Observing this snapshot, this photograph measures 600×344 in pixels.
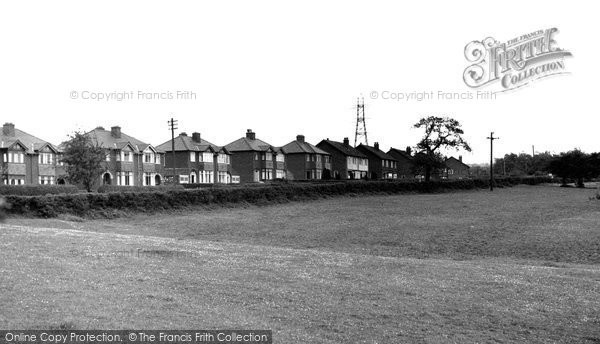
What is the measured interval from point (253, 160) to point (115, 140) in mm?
26624

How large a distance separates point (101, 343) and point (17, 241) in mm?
15124

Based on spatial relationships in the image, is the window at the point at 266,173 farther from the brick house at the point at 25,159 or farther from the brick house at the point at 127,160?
the brick house at the point at 25,159

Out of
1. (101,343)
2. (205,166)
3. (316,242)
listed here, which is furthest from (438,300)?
(205,166)

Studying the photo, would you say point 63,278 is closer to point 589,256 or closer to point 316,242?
point 316,242

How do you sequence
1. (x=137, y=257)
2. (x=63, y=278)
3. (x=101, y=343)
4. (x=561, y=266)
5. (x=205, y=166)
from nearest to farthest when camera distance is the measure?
1. (x=101, y=343)
2. (x=63, y=278)
3. (x=137, y=257)
4. (x=561, y=266)
5. (x=205, y=166)

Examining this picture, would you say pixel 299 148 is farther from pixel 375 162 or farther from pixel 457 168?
pixel 457 168

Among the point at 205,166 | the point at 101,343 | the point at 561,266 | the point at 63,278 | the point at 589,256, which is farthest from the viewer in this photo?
the point at 205,166

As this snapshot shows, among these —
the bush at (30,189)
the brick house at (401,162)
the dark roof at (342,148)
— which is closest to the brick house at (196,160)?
the dark roof at (342,148)

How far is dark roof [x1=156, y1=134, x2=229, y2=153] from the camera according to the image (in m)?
96.4

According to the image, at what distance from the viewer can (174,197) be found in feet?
168

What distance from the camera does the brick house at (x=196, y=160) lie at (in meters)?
96.1

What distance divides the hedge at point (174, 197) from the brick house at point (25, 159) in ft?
78.4

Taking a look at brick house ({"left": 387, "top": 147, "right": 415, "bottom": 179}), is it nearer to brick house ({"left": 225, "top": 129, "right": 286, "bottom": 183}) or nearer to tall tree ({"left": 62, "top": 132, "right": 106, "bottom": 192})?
brick house ({"left": 225, "top": 129, "right": 286, "bottom": 183})

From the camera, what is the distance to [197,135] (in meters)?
100
